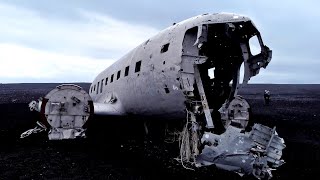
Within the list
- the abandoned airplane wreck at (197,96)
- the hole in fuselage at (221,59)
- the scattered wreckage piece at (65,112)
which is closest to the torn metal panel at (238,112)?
the abandoned airplane wreck at (197,96)

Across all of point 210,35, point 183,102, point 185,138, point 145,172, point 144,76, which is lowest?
point 145,172

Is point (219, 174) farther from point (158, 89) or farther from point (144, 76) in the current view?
point (144, 76)

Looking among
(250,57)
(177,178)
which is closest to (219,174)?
(177,178)

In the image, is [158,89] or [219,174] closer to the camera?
[219,174]

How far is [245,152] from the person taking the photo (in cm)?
895

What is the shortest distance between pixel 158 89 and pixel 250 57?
3.64 m

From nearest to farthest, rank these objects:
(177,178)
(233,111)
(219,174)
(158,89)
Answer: (177,178) → (219,174) → (158,89) → (233,111)

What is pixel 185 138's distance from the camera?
428 inches

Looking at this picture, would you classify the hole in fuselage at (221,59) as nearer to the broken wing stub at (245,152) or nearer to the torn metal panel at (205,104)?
the torn metal panel at (205,104)

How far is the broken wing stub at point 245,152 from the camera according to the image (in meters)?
8.68

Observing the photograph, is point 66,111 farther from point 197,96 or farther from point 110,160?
point 197,96

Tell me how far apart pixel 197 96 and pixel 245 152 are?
127 inches

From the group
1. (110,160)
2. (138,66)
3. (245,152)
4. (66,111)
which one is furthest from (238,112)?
(66,111)

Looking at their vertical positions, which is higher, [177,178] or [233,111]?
[233,111]
